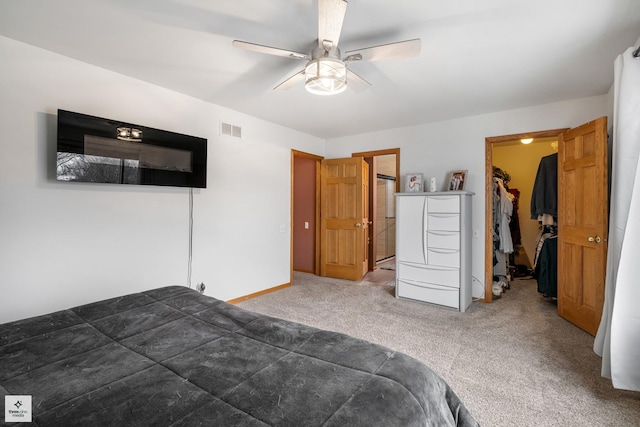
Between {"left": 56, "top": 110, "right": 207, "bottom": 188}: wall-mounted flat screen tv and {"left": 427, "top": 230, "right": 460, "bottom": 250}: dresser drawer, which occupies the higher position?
{"left": 56, "top": 110, "right": 207, "bottom": 188}: wall-mounted flat screen tv

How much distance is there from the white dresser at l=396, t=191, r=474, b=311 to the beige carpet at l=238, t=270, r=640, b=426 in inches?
7.8

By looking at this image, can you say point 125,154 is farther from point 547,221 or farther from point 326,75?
point 547,221

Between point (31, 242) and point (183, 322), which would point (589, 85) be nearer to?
point (183, 322)

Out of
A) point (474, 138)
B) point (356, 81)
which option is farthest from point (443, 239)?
point (356, 81)

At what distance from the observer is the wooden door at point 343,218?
195 inches

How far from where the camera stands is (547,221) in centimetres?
403

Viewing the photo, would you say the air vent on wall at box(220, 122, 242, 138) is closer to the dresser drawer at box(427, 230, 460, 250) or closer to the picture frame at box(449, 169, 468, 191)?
the dresser drawer at box(427, 230, 460, 250)

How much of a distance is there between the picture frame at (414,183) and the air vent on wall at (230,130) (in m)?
2.47

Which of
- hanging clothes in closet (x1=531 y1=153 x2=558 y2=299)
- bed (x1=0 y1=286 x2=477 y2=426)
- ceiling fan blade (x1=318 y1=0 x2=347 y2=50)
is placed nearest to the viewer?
bed (x1=0 y1=286 x2=477 y2=426)

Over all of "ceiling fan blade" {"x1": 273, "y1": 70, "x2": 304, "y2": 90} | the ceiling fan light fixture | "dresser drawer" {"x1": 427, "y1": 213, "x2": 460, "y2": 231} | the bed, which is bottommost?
the bed

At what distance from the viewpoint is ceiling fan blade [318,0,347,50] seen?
1526 mm

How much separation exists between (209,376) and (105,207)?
7.76ft

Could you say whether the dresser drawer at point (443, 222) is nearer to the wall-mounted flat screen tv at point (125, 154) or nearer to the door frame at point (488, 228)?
the door frame at point (488, 228)

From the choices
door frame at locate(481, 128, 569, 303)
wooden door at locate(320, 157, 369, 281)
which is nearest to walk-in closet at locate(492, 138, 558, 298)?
door frame at locate(481, 128, 569, 303)
